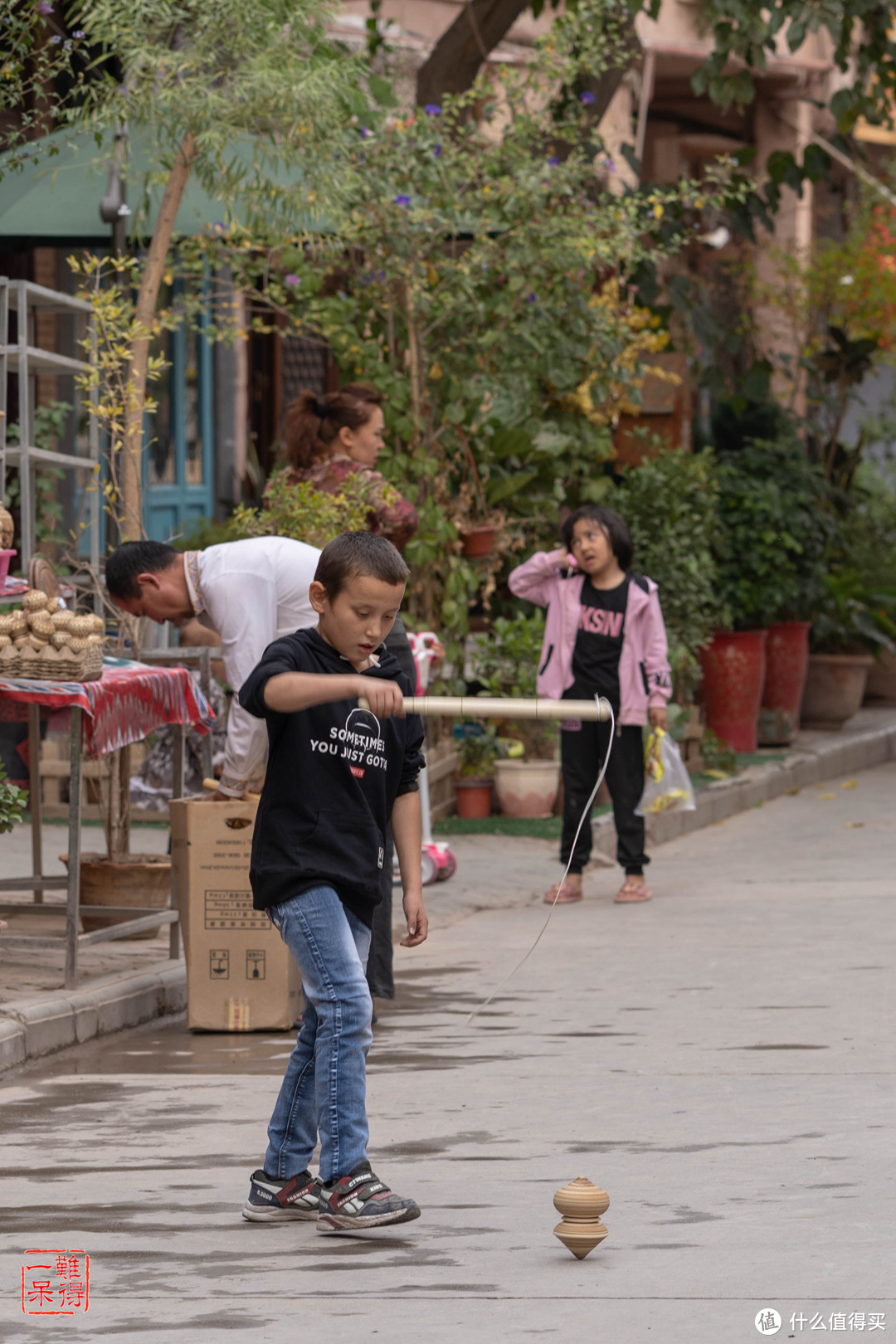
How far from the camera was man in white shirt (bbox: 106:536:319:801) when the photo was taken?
614cm

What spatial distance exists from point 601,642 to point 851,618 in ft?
25.5

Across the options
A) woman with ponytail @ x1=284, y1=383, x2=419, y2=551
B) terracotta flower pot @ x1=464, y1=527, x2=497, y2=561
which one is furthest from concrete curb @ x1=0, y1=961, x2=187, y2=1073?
terracotta flower pot @ x1=464, y1=527, x2=497, y2=561

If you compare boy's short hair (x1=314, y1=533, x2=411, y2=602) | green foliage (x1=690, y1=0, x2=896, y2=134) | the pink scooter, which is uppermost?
green foliage (x1=690, y1=0, x2=896, y2=134)

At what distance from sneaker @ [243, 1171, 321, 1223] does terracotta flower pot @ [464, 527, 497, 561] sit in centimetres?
760

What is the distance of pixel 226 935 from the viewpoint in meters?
6.71

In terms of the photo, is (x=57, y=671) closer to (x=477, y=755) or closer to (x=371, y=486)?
(x=371, y=486)

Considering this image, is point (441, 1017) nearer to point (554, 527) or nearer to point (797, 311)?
point (554, 527)

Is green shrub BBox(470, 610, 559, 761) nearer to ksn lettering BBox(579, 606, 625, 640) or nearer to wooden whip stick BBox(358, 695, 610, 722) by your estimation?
ksn lettering BBox(579, 606, 625, 640)

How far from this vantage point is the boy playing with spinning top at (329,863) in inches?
175

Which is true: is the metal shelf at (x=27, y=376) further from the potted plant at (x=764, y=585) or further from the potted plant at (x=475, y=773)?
the potted plant at (x=764, y=585)

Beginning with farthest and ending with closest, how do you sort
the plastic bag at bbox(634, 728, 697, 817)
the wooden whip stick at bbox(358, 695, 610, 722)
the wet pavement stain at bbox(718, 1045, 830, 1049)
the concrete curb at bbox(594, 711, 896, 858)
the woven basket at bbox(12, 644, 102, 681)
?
the concrete curb at bbox(594, 711, 896, 858), the plastic bag at bbox(634, 728, 697, 817), the woven basket at bbox(12, 644, 102, 681), the wet pavement stain at bbox(718, 1045, 830, 1049), the wooden whip stick at bbox(358, 695, 610, 722)

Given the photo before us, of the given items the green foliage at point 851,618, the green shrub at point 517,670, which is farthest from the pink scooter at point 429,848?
the green foliage at point 851,618

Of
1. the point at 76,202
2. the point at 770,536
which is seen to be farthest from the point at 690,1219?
the point at 770,536

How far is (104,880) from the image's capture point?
26.3 feet
